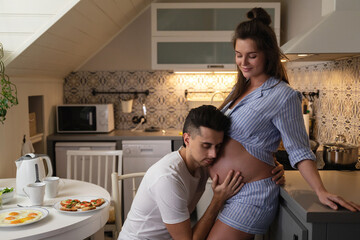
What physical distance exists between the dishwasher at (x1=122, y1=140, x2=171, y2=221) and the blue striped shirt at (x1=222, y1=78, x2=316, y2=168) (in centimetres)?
218

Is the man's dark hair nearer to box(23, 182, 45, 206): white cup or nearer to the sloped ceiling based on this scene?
A: box(23, 182, 45, 206): white cup

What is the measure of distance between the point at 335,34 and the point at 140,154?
2337 millimetres

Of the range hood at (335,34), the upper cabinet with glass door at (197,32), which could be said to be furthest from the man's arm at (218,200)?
the upper cabinet with glass door at (197,32)

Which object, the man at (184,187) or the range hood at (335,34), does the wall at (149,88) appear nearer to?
the range hood at (335,34)

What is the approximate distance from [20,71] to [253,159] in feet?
Answer: 7.38

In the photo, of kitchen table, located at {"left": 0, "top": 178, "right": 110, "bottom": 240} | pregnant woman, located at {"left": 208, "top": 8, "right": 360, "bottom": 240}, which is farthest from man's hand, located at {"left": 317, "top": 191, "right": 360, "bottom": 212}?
kitchen table, located at {"left": 0, "top": 178, "right": 110, "bottom": 240}

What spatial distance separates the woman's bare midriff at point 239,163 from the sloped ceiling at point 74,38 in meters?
1.72

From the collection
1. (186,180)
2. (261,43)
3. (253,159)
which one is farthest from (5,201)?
(261,43)

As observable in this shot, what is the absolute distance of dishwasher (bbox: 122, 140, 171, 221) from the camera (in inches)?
149

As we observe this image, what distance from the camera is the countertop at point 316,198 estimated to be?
1.30 meters

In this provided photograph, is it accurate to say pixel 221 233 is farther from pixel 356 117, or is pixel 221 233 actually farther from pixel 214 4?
pixel 214 4

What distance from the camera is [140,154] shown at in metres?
3.79

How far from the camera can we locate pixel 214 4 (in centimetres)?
390

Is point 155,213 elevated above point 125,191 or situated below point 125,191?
above
